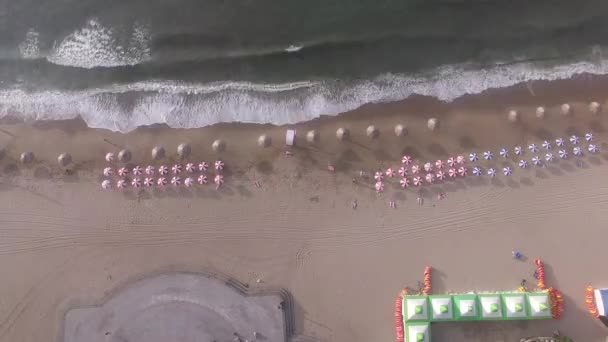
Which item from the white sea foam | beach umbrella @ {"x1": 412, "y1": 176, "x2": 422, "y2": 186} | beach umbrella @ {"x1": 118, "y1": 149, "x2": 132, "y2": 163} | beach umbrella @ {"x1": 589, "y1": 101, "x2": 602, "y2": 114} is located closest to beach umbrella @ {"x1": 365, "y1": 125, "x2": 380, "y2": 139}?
beach umbrella @ {"x1": 412, "y1": 176, "x2": 422, "y2": 186}

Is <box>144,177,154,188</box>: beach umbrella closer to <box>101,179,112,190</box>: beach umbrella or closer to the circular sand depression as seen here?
<box>101,179,112,190</box>: beach umbrella

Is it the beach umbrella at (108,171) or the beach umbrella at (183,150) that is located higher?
the beach umbrella at (183,150)

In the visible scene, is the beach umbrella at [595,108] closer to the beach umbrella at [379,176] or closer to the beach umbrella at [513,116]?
the beach umbrella at [513,116]

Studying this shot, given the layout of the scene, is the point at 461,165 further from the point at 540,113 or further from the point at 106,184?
the point at 106,184

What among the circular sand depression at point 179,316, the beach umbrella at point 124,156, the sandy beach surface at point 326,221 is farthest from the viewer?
the beach umbrella at point 124,156

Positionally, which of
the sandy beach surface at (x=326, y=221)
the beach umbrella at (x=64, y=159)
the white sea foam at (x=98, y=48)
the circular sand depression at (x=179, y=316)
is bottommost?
the circular sand depression at (x=179, y=316)

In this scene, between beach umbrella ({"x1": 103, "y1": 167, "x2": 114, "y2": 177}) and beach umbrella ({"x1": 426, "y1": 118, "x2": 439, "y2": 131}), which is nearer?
beach umbrella ({"x1": 103, "y1": 167, "x2": 114, "y2": 177})

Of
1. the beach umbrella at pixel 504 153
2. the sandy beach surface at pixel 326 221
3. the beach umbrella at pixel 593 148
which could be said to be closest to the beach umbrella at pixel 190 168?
the sandy beach surface at pixel 326 221
